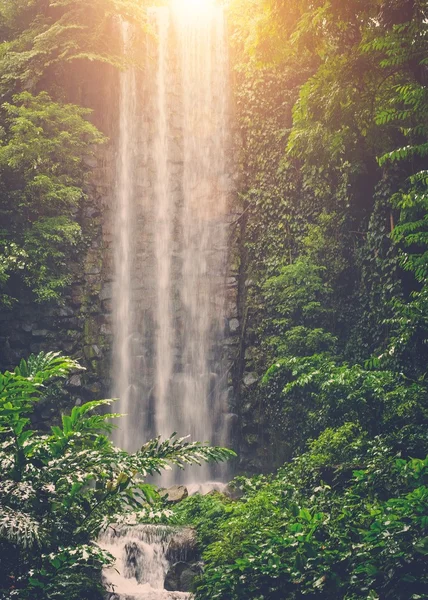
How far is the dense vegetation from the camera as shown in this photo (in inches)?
159

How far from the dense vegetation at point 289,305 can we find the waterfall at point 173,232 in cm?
73

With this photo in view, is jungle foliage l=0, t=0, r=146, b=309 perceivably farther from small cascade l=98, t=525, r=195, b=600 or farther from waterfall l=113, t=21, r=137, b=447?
small cascade l=98, t=525, r=195, b=600

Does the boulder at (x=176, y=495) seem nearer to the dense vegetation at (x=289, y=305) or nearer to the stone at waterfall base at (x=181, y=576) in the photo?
the dense vegetation at (x=289, y=305)

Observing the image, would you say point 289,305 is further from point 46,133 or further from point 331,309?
point 46,133

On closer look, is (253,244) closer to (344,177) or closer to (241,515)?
(344,177)

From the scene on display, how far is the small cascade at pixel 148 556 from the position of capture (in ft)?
24.0

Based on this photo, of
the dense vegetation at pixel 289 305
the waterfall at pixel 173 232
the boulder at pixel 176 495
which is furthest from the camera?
A: the waterfall at pixel 173 232

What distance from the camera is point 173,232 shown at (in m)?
14.6

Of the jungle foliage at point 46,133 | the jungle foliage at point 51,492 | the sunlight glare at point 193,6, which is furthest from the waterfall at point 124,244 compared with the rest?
the jungle foliage at point 51,492

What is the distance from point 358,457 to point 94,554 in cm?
368

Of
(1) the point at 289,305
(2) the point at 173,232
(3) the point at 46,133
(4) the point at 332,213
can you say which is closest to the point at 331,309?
(1) the point at 289,305

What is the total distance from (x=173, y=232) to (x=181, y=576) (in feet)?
29.8

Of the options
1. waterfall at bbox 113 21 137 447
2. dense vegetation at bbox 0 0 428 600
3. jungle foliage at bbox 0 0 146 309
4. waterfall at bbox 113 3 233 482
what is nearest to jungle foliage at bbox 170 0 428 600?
dense vegetation at bbox 0 0 428 600

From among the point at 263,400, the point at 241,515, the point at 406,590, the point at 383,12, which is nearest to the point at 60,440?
the point at 406,590
